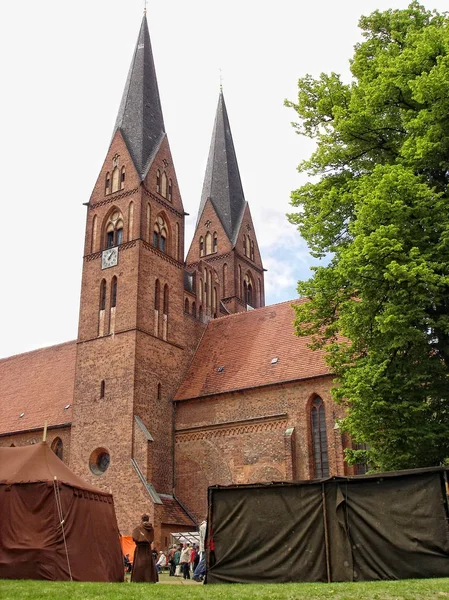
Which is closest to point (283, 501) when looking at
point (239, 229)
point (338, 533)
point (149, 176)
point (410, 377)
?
point (338, 533)

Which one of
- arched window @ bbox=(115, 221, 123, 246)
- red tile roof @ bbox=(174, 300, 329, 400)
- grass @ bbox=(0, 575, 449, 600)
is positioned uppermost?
arched window @ bbox=(115, 221, 123, 246)

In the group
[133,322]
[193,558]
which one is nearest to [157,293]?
[133,322]

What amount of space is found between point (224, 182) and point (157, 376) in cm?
1821

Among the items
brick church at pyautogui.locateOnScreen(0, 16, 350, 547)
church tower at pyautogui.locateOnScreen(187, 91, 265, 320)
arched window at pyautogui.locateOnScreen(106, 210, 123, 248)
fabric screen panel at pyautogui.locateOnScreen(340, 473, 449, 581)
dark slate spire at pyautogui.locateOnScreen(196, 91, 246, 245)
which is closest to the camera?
fabric screen panel at pyautogui.locateOnScreen(340, 473, 449, 581)

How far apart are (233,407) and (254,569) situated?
15066 millimetres

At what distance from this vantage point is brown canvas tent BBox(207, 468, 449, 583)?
10.1 m

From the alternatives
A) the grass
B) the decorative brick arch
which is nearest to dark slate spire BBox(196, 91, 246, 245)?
the decorative brick arch

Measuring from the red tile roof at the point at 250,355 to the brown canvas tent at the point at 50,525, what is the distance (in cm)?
1174

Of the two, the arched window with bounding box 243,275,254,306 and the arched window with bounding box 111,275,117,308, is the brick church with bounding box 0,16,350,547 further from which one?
the arched window with bounding box 243,275,254,306

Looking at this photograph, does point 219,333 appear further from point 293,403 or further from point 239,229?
point 239,229

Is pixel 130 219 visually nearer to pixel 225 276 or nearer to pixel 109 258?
pixel 109 258

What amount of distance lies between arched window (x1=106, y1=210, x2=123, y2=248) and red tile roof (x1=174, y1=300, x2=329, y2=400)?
6.44 meters

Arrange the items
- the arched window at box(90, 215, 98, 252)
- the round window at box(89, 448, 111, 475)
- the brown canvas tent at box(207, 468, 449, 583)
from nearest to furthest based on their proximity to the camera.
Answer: the brown canvas tent at box(207, 468, 449, 583) < the round window at box(89, 448, 111, 475) < the arched window at box(90, 215, 98, 252)

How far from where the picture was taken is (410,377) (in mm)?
13156
